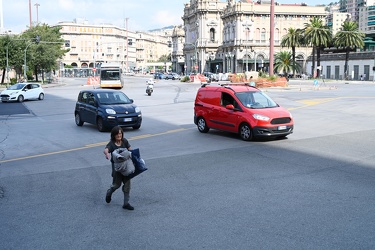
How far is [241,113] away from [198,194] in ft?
24.0

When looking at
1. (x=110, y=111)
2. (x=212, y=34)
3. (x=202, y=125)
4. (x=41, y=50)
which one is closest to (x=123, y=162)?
(x=202, y=125)

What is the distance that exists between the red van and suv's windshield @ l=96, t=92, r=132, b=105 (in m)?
3.69

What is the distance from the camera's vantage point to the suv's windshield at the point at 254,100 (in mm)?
16641

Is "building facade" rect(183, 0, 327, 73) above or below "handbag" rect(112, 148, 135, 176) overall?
above

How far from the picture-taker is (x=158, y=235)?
702 cm

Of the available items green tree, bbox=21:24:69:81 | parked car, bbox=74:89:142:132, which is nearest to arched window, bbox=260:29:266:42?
green tree, bbox=21:24:69:81

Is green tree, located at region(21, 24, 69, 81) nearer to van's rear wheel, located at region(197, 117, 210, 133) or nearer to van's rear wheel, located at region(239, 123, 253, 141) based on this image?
van's rear wheel, located at region(197, 117, 210, 133)

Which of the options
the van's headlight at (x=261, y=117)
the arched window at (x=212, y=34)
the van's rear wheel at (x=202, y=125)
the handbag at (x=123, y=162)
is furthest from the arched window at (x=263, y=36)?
the handbag at (x=123, y=162)

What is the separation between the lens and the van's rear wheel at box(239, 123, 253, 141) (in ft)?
51.9

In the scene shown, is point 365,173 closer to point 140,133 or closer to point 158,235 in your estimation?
point 158,235

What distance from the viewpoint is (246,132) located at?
16.0 metres

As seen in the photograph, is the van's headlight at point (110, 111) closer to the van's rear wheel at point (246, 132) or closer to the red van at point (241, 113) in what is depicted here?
the red van at point (241, 113)

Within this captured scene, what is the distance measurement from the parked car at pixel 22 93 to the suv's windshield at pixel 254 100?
2643 centimetres

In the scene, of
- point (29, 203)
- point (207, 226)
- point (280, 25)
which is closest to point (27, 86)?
point (29, 203)
